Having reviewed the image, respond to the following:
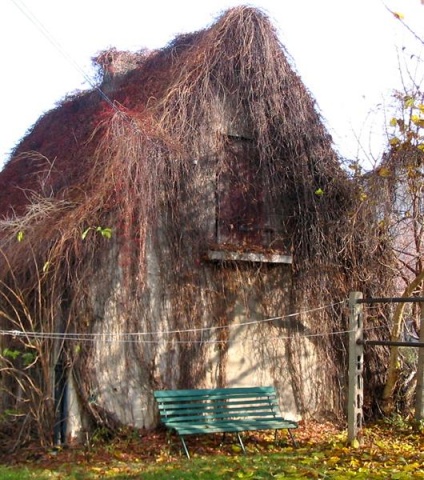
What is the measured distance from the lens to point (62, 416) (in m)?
7.85

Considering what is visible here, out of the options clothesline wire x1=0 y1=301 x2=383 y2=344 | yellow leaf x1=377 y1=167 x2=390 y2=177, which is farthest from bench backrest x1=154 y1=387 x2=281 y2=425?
yellow leaf x1=377 y1=167 x2=390 y2=177

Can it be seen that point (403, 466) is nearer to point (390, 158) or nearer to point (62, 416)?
point (62, 416)

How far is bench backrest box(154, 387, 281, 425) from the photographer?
7.96 metres

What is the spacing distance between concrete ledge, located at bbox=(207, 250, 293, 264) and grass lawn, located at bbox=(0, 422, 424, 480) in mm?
2508

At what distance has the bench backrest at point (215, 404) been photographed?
26.1 feet

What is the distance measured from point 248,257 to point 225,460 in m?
2.98

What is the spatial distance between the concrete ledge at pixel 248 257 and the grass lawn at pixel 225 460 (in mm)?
2508

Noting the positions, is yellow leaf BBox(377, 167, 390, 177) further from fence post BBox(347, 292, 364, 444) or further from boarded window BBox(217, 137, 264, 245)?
fence post BBox(347, 292, 364, 444)

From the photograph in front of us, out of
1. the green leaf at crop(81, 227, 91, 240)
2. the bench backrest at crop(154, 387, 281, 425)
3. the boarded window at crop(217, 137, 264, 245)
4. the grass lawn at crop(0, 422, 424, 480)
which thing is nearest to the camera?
the grass lawn at crop(0, 422, 424, 480)

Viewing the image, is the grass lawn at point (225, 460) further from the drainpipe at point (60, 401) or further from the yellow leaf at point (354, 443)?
the drainpipe at point (60, 401)

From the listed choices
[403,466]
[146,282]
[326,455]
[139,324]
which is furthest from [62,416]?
[403,466]

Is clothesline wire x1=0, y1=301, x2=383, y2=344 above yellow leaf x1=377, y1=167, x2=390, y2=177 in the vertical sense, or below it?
below

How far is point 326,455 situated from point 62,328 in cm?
369

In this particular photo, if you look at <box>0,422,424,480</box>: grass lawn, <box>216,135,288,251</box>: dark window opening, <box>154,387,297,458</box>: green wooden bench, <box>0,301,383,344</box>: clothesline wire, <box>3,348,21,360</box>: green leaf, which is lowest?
<box>0,422,424,480</box>: grass lawn
